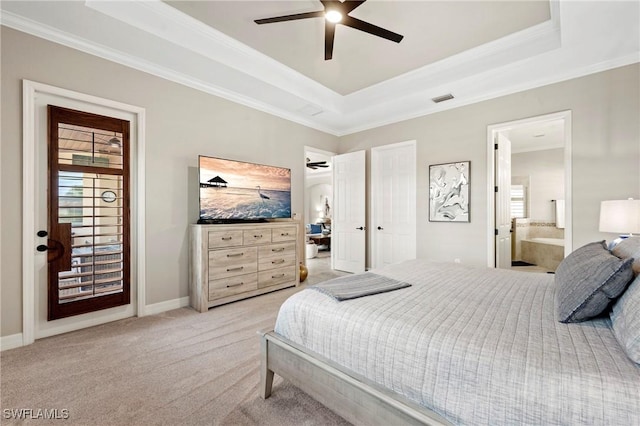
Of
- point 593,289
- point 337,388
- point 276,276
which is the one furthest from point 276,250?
point 593,289

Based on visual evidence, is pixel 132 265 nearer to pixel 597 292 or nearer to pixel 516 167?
pixel 597 292

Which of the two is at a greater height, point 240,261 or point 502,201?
point 502,201

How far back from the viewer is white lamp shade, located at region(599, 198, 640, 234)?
2514 millimetres

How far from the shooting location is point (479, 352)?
1059 millimetres

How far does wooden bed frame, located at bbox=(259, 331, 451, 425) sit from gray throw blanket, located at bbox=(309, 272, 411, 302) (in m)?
0.34

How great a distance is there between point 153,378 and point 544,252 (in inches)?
270

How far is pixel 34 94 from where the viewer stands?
251 centimetres

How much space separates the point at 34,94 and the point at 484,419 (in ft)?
12.8

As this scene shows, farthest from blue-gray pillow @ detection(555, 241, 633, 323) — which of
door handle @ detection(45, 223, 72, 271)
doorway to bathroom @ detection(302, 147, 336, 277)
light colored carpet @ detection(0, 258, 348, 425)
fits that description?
doorway to bathroom @ detection(302, 147, 336, 277)

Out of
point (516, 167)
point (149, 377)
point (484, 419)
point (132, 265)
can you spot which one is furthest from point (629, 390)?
point (516, 167)

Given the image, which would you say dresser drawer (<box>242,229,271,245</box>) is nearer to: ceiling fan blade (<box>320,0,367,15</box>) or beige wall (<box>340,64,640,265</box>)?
beige wall (<box>340,64,640,265</box>)

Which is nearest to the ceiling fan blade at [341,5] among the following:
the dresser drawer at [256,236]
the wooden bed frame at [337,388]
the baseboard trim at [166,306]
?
the wooden bed frame at [337,388]

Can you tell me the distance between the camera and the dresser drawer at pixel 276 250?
12.6 ft

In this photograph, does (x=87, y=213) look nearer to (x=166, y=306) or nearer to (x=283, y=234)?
(x=166, y=306)
